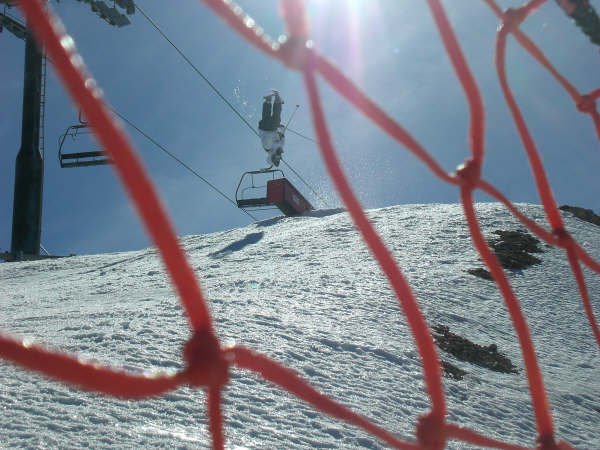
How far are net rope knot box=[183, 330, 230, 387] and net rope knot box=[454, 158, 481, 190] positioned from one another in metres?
0.92

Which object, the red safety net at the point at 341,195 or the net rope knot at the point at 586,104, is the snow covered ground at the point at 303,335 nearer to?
the red safety net at the point at 341,195

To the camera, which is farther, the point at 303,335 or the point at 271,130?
the point at 271,130

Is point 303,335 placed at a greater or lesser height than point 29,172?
lesser

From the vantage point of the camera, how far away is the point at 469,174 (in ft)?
5.38

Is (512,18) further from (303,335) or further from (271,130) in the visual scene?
(271,130)

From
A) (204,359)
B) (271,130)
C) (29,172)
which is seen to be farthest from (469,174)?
(29,172)

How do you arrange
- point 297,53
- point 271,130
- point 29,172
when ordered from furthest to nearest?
point 29,172 → point 271,130 → point 297,53

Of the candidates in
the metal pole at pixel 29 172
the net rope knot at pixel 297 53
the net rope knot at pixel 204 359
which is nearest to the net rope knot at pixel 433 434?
the net rope knot at pixel 204 359

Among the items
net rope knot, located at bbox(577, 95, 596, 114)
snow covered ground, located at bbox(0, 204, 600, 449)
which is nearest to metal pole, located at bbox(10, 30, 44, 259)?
snow covered ground, located at bbox(0, 204, 600, 449)

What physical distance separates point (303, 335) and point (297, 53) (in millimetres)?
3398

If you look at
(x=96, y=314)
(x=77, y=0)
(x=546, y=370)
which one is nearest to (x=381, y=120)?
(x=96, y=314)

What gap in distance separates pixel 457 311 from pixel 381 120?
550 centimetres

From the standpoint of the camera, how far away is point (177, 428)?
2.49 metres

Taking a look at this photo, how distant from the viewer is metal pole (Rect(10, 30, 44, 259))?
15.2 metres
